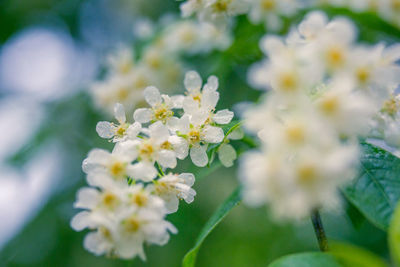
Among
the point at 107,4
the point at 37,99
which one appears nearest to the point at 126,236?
the point at 37,99

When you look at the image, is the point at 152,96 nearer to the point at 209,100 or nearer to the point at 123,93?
the point at 209,100

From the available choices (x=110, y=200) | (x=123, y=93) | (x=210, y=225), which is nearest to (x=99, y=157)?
(x=110, y=200)

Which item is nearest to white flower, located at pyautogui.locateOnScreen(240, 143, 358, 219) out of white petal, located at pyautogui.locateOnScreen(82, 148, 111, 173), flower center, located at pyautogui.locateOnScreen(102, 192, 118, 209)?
flower center, located at pyautogui.locateOnScreen(102, 192, 118, 209)

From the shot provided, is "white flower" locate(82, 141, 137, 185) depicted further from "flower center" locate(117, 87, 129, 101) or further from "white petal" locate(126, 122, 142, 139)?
"flower center" locate(117, 87, 129, 101)

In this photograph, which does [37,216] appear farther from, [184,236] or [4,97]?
[4,97]

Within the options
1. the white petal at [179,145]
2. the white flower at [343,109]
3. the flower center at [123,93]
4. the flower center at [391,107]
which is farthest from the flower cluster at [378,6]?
the white flower at [343,109]

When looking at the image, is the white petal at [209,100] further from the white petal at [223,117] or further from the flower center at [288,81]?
the flower center at [288,81]
